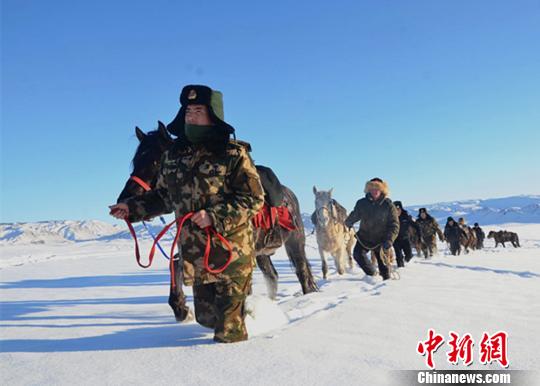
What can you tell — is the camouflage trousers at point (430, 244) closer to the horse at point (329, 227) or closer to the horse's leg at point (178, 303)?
the horse at point (329, 227)

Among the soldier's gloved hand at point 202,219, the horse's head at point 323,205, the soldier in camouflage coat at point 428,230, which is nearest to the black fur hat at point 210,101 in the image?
the soldier's gloved hand at point 202,219

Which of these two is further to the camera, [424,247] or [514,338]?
[424,247]

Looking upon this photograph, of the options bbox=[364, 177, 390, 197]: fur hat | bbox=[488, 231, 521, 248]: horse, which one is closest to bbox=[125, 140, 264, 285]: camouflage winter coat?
bbox=[364, 177, 390, 197]: fur hat

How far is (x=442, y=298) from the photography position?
14.5 feet

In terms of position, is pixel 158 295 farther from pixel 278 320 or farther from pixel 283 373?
pixel 283 373

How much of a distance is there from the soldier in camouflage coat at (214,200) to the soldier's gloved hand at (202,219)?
0.04 meters

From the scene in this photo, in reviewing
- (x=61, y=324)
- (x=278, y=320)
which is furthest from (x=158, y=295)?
(x=278, y=320)

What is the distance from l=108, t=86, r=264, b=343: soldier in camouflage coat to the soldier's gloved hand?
35mm

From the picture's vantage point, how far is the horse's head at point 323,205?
905 centimetres

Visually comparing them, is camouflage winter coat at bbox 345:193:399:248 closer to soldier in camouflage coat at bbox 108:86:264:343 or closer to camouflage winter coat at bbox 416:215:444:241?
soldier in camouflage coat at bbox 108:86:264:343

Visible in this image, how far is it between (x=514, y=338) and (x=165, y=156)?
106 inches

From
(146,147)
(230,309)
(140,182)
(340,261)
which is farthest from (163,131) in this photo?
(340,261)

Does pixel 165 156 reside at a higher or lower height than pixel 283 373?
higher

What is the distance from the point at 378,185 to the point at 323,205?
1765 millimetres
